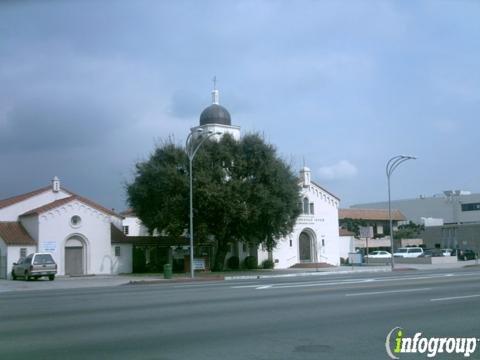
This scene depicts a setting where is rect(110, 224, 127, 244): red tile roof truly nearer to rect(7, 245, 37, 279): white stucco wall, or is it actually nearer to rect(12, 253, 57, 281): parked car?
rect(7, 245, 37, 279): white stucco wall

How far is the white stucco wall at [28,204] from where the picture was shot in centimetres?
4484

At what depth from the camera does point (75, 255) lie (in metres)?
43.7

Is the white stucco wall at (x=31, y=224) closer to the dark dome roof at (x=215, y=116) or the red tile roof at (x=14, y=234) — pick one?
the red tile roof at (x=14, y=234)

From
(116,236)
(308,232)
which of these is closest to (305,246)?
(308,232)

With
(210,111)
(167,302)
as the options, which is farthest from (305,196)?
(167,302)

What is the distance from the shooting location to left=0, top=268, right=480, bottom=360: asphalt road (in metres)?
10.3

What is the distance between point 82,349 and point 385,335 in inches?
220

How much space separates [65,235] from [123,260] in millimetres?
5254

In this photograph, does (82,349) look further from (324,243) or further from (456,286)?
(324,243)

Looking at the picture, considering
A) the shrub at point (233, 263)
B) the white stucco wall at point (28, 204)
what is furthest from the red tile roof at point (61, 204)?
the shrub at point (233, 263)

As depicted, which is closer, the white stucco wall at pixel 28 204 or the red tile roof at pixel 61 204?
the red tile roof at pixel 61 204

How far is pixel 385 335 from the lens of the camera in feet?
38.2

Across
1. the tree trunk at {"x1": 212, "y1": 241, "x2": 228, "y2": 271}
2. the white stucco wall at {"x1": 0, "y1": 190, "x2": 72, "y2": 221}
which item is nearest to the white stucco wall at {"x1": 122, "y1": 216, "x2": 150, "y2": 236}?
the white stucco wall at {"x1": 0, "y1": 190, "x2": 72, "y2": 221}

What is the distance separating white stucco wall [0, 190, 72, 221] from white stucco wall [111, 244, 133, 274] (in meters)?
6.74
